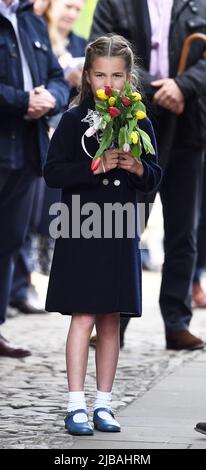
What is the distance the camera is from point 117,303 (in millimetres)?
5133

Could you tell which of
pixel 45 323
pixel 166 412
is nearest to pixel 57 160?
pixel 166 412

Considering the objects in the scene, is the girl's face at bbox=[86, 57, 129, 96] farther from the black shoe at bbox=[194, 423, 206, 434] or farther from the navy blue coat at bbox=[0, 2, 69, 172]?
the navy blue coat at bbox=[0, 2, 69, 172]

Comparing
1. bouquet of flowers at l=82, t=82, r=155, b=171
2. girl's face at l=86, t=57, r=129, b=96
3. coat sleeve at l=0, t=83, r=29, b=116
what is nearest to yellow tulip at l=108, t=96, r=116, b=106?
bouquet of flowers at l=82, t=82, r=155, b=171

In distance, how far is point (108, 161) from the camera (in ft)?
16.7

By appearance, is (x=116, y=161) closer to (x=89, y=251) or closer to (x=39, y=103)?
(x=89, y=251)

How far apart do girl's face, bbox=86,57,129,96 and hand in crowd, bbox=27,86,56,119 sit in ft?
5.77

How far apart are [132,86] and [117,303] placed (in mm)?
893

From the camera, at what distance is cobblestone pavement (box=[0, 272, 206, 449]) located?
5.06 meters

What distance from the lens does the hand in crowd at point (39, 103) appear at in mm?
6953

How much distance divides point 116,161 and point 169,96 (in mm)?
2099

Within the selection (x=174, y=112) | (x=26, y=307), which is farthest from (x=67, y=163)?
(x=26, y=307)

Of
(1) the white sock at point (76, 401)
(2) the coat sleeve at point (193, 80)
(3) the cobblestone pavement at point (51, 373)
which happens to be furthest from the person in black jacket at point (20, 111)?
(1) the white sock at point (76, 401)

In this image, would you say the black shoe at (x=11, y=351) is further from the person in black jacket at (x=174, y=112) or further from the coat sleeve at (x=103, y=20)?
the coat sleeve at (x=103, y=20)
